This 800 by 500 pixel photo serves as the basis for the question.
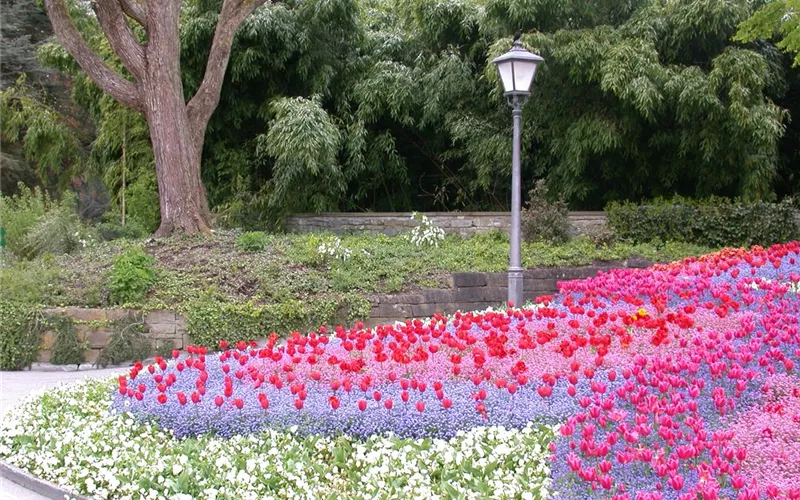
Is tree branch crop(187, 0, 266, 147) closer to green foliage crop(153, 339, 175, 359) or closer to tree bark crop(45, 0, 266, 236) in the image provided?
tree bark crop(45, 0, 266, 236)

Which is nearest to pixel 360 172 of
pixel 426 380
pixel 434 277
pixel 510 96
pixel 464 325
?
pixel 434 277

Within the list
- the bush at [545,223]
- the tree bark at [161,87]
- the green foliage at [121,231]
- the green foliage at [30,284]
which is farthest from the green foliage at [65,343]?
the bush at [545,223]

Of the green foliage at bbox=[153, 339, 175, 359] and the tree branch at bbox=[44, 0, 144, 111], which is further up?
the tree branch at bbox=[44, 0, 144, 111]

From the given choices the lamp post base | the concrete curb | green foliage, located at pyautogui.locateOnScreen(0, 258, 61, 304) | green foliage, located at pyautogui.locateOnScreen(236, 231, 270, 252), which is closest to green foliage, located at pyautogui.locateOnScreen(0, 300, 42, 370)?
green foliage, located at pyautogui.locateOnScreen(0, 258, 61, 304)

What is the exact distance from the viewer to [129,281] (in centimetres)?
804

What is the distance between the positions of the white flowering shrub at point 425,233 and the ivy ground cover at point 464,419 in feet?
16.3

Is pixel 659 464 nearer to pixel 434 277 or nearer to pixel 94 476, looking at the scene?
pixel 94 476

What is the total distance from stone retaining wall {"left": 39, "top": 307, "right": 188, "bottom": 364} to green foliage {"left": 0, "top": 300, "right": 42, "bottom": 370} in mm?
90

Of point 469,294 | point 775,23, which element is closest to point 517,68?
point 469,294

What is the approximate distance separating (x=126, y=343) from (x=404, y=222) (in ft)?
17.7

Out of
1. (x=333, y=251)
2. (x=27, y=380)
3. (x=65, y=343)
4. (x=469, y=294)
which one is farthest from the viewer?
(x=333, y=251)

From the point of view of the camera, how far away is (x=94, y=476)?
380 cm

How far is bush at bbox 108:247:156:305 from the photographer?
7996 mm

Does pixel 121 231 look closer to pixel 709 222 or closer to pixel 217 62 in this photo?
pixel 217 62
